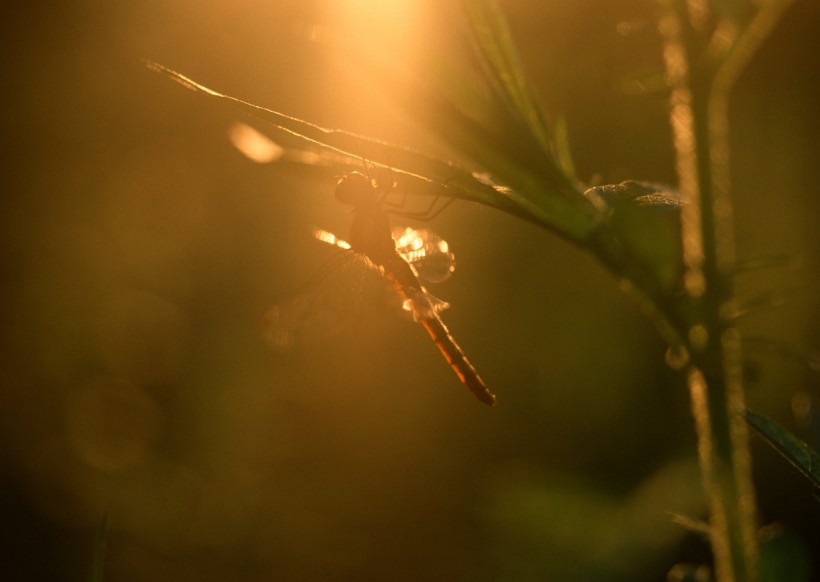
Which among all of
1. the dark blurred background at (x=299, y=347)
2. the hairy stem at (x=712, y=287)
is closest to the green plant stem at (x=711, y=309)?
the hairy stem at (x=712, y=287)

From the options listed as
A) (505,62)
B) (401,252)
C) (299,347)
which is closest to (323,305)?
(401,252)

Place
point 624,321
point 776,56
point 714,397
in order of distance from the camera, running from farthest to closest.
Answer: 1. point 776,56
2. point 624,321
3. point 714,397

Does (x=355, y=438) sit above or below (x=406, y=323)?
below

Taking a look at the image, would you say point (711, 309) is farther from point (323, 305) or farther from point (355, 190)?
point (323, 305)

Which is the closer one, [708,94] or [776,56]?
[708,94]

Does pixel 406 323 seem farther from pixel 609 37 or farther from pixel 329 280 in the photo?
pixel 329 280

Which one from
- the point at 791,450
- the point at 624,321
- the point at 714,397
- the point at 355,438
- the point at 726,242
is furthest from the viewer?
the point at 355,438

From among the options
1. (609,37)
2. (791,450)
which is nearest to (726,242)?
(791,450)

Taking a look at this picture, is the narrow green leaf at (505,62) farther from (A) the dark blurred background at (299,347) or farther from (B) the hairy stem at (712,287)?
(A) the dark blurred background at (299,347)
